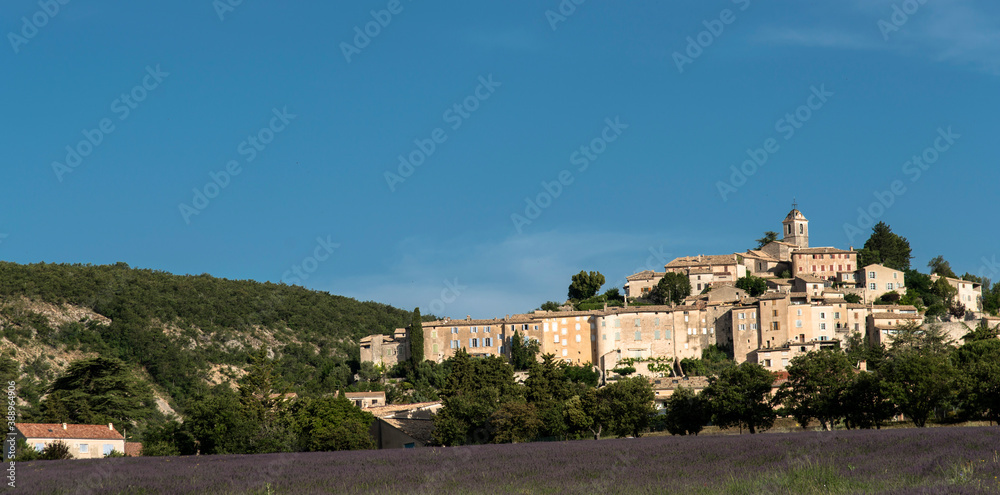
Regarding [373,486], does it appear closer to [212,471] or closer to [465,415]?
[212,471]

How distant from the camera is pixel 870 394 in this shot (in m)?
46.2

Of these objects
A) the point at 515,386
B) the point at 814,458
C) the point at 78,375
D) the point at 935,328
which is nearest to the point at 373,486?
the point at 814,458

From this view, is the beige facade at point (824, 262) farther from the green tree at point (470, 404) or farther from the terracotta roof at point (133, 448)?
the terracotta roof at point (133, 448)

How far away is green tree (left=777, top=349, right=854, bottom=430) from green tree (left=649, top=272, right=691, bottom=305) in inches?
1983

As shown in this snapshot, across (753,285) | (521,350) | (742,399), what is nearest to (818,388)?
(742,399)

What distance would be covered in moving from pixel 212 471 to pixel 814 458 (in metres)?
14.8

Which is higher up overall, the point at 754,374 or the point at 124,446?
the point at 754,374

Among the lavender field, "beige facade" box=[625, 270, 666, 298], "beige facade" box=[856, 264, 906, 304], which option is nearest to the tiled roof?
"beige facade" box=[625, 270, 666, 298]

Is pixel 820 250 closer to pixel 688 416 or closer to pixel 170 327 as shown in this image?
pixel 688 416

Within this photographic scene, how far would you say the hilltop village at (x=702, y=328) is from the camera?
89250mm

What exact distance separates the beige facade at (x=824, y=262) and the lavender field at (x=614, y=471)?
272 ft

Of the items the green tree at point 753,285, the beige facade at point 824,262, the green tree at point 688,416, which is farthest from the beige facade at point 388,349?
the green tree at point 688,416

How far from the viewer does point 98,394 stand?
6906 cm

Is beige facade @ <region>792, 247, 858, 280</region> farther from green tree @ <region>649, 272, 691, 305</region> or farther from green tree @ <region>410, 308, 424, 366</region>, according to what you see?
green tree @ <region>410, 308, 424, 366</region>
